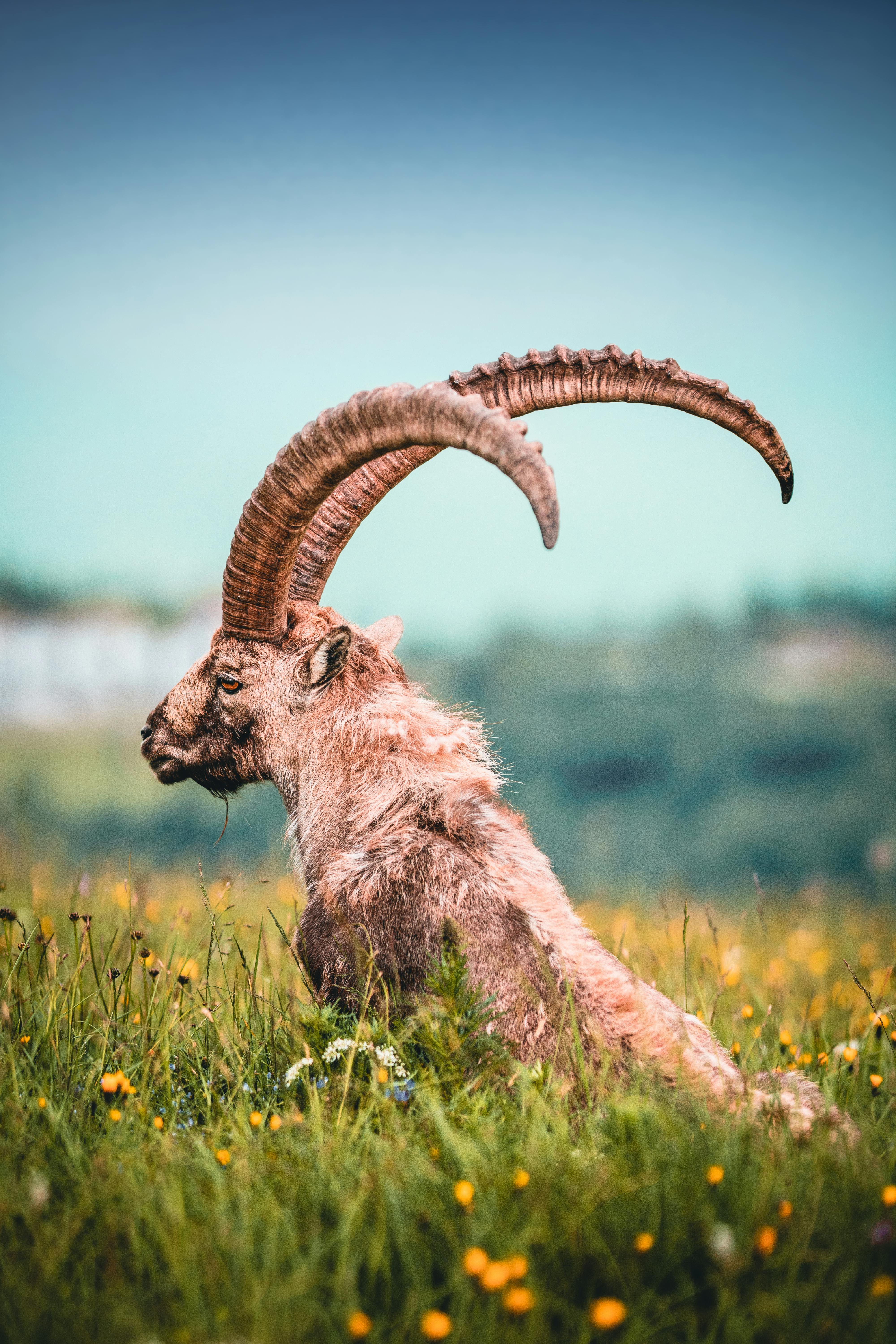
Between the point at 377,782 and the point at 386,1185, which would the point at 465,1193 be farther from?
the point at 377,782

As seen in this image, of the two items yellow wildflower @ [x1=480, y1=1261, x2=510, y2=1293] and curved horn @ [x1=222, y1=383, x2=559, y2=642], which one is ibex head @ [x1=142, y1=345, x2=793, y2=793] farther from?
yellow wildflower @ [x1=480, y1=1261, x2=510, y2=1293]

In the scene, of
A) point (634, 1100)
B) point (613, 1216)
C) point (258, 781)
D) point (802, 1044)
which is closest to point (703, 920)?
point (802, 1044)

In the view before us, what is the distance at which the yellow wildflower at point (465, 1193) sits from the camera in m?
2.38

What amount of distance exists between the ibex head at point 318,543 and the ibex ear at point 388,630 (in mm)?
313

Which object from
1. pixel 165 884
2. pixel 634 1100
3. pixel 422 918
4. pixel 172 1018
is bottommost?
pixel 165 884

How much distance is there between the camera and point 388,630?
5.44 metres

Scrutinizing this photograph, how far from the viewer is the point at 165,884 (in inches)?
319

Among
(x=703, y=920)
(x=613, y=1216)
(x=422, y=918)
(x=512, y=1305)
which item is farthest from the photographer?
(x=703, y=920)

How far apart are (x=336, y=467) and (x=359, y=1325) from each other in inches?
126

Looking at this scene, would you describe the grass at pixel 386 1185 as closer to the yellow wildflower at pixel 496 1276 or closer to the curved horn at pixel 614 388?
the yellow wildflower at pixel 496 1276

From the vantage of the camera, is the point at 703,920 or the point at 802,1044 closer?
the point at 802,1044

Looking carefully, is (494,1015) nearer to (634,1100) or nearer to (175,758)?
(634,1100)

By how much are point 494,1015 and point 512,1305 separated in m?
1.22

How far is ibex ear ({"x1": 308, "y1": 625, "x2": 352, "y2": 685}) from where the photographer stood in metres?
4.29
